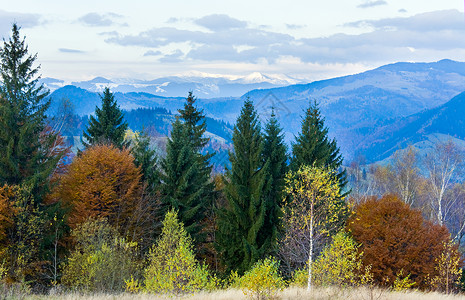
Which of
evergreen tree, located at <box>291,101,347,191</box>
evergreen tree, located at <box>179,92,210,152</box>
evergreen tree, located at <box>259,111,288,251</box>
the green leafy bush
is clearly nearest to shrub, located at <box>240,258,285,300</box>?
the green leafy bush

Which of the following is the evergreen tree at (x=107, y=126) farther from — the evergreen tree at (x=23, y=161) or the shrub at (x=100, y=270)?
the shrub at (x=100, y=270)

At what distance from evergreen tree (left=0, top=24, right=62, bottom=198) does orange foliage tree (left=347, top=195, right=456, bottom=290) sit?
2502cm

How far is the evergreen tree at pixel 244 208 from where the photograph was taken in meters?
32.9

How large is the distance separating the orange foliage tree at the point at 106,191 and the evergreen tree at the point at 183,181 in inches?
105

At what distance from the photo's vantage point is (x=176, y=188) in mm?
36125

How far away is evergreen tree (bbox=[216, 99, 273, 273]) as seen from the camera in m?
32.9

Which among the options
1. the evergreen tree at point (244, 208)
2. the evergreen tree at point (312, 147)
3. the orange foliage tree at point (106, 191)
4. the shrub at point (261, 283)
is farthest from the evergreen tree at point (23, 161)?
the evergreen tree at point (312, 147)

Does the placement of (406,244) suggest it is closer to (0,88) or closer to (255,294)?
(255,294)

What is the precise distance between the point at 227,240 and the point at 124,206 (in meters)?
9.98

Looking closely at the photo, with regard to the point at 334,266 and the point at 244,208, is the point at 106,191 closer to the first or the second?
the point at 244,208

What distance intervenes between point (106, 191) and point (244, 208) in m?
12.5

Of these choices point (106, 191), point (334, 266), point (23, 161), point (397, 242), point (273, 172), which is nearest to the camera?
point (334, 266)

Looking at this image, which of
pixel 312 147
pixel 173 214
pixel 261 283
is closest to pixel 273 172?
pixel 312 147

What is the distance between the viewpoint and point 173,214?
97.9 feet
